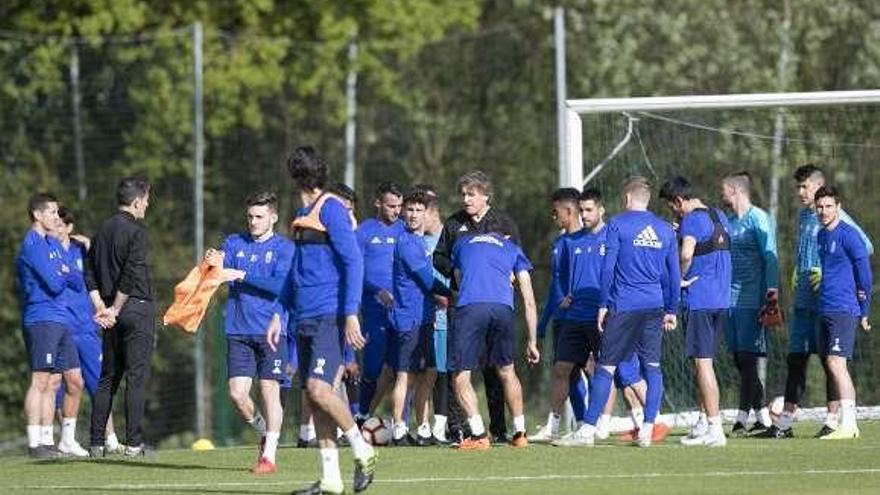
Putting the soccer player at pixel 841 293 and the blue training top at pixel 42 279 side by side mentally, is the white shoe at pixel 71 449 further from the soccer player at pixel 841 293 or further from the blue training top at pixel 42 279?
the soccer player at pixel 841 293

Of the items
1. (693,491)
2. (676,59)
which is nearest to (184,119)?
(676,59)

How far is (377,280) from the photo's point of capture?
20.0 meters

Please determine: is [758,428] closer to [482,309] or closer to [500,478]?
[482,309]

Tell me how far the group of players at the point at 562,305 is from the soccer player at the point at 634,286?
0.01 metres

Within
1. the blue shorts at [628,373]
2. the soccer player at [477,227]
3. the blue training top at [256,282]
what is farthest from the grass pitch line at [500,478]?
the blue shorts at [628,373]

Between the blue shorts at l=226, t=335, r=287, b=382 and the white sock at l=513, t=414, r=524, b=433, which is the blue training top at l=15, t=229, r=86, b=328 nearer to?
the blue shorts at l=226, t=335, r=287, b=382

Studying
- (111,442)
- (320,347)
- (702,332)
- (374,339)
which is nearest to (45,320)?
(111,442)

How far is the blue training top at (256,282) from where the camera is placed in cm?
1720


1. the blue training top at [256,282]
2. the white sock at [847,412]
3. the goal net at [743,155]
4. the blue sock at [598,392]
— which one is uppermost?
the goal net at [743,155]

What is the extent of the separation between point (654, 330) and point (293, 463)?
298cm

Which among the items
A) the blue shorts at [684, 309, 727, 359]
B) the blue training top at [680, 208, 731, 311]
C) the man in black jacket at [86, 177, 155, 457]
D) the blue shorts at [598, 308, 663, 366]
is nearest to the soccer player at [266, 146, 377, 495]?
the blue shorts at [598, 308, 663, 366]

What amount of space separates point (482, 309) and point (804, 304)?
2843 mm

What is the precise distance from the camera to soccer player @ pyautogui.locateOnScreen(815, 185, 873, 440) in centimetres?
1892

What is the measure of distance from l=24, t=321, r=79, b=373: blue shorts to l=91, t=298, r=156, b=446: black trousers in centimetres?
39
